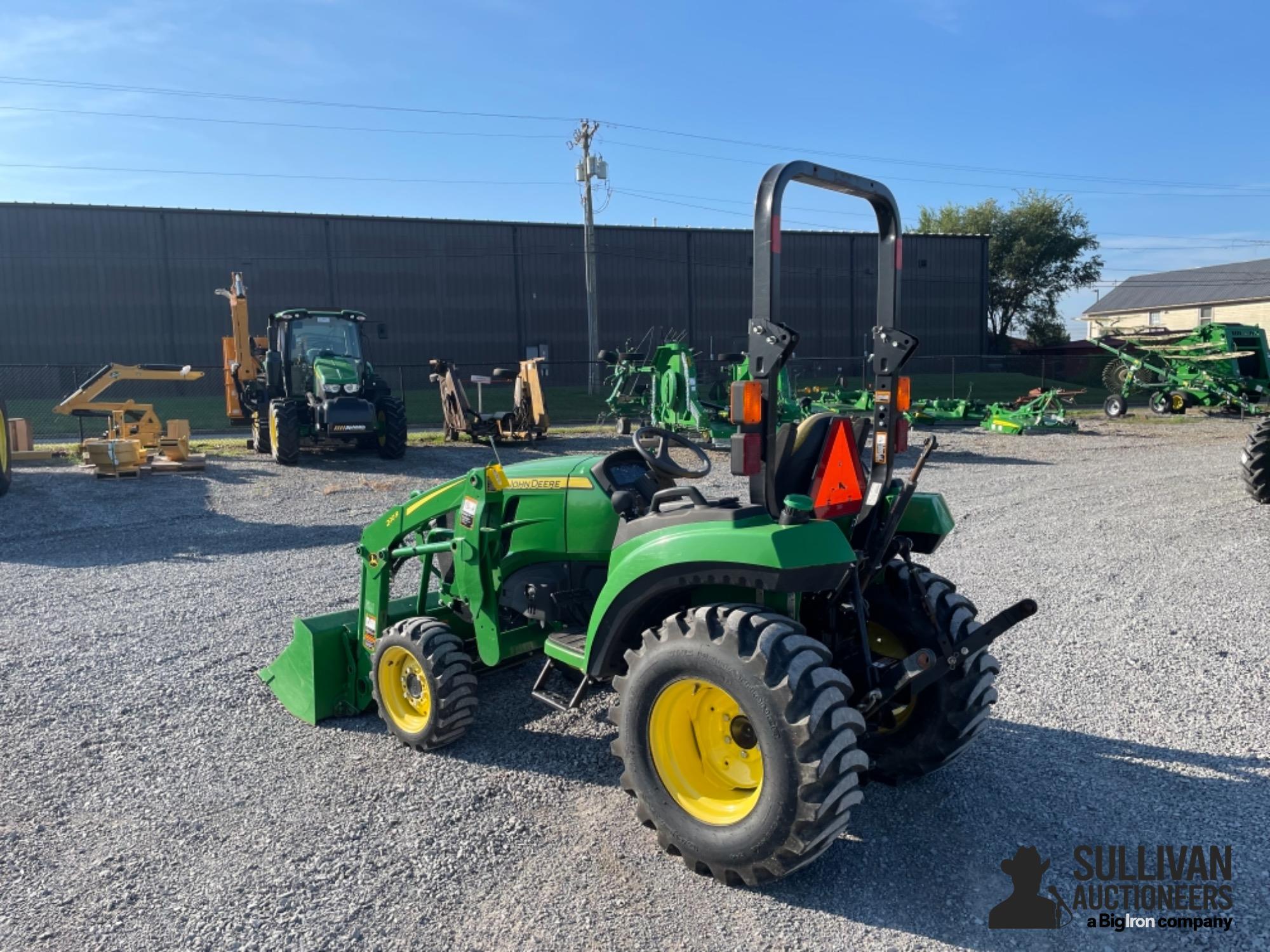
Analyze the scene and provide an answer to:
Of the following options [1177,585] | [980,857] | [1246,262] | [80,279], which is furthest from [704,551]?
[1246,262]

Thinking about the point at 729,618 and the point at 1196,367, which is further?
the point at 1196,367

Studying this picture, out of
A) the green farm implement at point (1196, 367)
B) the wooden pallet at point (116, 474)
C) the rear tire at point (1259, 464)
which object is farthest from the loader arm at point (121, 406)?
the green farm implement at point (1196, 367)

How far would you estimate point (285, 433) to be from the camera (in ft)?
48.4

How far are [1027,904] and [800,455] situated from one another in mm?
1662

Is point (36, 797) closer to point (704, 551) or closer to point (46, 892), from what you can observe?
point (46, 892)

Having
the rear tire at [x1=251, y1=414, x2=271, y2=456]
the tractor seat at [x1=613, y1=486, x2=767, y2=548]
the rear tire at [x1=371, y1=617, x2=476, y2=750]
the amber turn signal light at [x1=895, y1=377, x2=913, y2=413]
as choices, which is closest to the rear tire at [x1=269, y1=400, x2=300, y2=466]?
the rear tire at [x1=251, y1=414, x2=271, y2=456]

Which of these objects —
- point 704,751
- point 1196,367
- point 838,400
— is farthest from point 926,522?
point 1196,367

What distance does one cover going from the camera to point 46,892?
10.4 ft

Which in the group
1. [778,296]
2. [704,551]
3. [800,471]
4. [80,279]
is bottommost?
[704,551]

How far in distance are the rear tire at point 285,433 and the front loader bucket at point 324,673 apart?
10767mm

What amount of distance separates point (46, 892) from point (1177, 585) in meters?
7.29

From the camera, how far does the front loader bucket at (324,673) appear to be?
4586 millimetres

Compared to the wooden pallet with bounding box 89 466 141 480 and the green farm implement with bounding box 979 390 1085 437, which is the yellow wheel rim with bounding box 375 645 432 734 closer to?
the wooden pallet with bounding box 89 466 141 480

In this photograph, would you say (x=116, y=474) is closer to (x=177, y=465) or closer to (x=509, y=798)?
(x=177, y=465)
